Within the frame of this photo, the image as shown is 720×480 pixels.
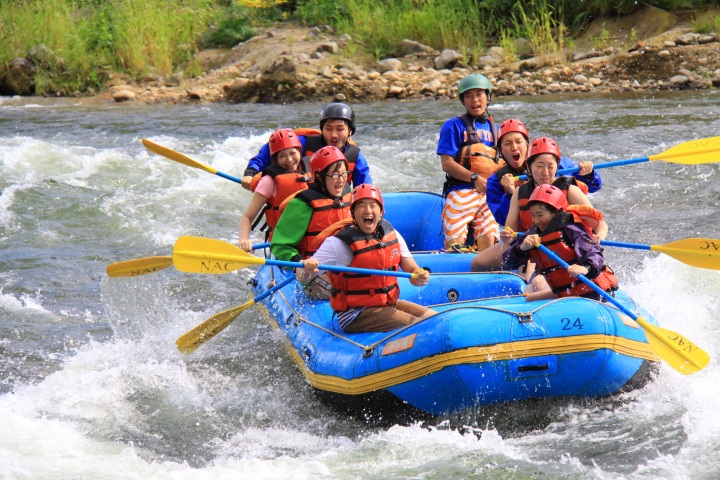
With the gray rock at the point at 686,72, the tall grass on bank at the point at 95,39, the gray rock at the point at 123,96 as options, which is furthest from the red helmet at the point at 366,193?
the tall grass on bank at the point at 95,39

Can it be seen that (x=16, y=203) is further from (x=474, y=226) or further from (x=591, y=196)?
(x=591, y=196)

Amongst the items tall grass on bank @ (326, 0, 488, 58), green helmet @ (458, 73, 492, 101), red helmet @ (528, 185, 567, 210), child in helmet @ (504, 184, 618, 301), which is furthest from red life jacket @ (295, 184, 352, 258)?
tall grass on bank @ (326, 0, 488, 58)

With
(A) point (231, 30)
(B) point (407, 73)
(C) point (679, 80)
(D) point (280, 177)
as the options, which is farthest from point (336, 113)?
(A) point (231, 30)

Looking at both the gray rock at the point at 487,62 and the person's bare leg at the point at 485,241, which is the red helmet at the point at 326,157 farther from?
the gray rock at the point at 487,62

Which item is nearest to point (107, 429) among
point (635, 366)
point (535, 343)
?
point (535, 343)

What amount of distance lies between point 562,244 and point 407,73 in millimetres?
10998

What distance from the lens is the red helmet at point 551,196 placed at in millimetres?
4766

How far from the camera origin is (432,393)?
4.44 metres

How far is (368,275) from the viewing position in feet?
15.9

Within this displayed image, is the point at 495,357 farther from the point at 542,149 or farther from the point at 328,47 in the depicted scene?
the point at 328,47

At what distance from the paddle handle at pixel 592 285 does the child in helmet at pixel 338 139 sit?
171 cm

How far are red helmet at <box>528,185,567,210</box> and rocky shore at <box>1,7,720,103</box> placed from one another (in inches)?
389

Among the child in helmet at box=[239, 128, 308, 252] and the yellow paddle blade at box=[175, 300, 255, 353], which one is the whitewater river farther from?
the child in helmet at box=[239, 128, 308, 252]

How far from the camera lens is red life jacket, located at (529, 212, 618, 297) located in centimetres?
475
